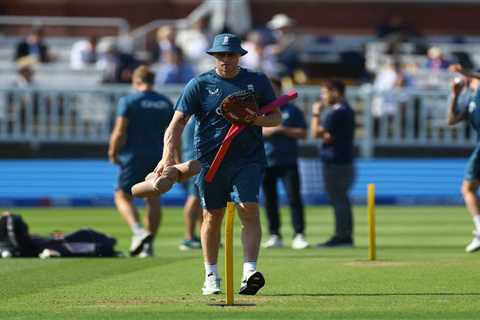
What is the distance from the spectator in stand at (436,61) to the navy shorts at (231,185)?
63.1ft

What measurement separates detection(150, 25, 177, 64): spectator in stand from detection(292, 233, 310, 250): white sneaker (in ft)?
37.6

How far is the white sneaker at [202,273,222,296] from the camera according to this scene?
1244cm

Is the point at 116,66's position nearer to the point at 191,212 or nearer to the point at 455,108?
the point at 191,212

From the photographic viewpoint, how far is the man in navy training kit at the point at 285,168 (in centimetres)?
1919

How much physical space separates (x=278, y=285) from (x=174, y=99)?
49.4 ft

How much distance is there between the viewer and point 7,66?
32.0 metres

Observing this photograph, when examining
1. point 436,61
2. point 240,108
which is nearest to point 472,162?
point 240,108

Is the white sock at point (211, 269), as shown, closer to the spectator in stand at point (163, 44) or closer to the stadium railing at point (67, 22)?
the spectator in stand at point (163, 44)

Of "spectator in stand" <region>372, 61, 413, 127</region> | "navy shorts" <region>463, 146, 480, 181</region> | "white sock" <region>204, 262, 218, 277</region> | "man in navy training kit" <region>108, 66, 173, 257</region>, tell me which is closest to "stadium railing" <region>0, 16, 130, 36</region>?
"spectator in stand" <region>372, 61, 413, 127</region>

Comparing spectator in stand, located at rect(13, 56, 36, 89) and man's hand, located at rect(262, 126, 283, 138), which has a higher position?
man's hand, located at rect(262, 126, 283, 138)

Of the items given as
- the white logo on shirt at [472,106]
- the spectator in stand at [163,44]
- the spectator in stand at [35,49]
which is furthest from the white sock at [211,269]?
the spectator in stand at [35,49]

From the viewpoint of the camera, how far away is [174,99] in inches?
1104

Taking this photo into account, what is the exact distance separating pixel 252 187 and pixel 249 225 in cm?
33

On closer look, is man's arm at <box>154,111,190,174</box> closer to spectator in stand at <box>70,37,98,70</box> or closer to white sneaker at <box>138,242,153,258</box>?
white sneaker at <box>138,242,153,258</box>
